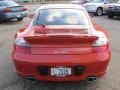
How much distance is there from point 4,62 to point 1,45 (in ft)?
8.13

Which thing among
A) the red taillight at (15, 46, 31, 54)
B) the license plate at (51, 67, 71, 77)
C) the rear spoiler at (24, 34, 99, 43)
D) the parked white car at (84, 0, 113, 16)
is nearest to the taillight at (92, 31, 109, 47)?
the rear spoiler at (24, 34, 99, 43)

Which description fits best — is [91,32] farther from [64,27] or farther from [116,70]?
[116,70]

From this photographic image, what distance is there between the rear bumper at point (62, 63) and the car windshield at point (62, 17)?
3.55 ft

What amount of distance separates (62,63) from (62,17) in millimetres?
1445

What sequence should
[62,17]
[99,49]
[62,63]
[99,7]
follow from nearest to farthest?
[62,63], [99,49], [62,17], [99,7]

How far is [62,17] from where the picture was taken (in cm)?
616

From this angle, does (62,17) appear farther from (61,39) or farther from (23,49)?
(23,49)

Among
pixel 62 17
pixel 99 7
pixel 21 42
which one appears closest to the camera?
pixel 21 42

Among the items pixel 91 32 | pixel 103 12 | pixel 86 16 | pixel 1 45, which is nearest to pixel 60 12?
pixel 86 16

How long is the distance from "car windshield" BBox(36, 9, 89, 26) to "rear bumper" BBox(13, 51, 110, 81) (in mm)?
1082

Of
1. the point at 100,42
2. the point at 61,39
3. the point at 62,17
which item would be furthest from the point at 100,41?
the point at 62,17

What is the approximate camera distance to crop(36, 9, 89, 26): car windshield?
6.03 m

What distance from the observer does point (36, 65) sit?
503 centimetres

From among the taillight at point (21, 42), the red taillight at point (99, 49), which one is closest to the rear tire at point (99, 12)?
the red taillight at point (99, 49)
